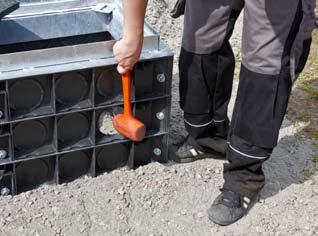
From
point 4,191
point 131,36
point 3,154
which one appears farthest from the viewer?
point 4,191

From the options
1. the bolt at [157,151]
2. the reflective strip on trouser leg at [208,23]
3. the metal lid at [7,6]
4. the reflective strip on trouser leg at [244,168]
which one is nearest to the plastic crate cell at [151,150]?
the bolt at [157,151]

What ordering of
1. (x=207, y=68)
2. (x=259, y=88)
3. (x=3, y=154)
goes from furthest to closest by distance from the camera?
(x=207, y=68) → (x=3, y=154) → (x=259, y=88)

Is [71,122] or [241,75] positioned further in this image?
[71,122]

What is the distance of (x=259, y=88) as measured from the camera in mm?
2883

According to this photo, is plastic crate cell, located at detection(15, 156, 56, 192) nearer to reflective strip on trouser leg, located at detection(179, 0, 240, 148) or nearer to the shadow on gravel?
reflective strip on trouser leg, located at detection(179, 0, 240, 148)

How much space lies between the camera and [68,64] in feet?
9.80

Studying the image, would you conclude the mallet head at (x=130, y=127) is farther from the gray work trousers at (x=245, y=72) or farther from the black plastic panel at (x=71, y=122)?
the gray work trousers at (x=245, y=72)

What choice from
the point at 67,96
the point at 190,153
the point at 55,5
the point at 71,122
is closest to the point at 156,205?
the point at 190,153

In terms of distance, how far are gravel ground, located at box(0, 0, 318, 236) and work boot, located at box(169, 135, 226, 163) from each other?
0.14 ft

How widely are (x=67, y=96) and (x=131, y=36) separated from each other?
1.67ft

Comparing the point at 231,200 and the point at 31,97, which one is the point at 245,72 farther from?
the point at 31,97

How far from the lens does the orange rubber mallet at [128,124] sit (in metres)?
3.07

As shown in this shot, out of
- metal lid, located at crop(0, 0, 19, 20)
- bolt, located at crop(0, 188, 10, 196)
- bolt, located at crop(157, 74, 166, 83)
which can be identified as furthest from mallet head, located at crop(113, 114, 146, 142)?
metal lid, located at crop(0, 0, 19, 20)

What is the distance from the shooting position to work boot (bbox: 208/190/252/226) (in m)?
3.13
